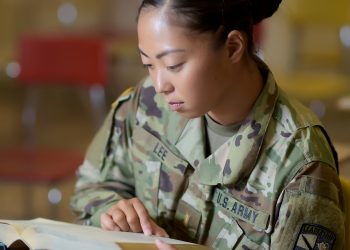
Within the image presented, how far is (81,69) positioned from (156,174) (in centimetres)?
165

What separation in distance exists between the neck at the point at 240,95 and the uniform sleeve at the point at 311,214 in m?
0.16

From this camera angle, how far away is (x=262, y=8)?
1287mm

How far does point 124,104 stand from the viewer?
5.01 feet

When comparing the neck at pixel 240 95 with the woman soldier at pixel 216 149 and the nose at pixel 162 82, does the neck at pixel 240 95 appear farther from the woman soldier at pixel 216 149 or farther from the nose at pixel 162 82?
the nose at pixel 162 82

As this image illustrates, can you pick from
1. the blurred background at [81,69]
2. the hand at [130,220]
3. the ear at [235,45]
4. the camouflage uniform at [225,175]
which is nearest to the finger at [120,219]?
the hand at [130,220]

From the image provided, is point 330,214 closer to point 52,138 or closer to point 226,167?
point 226,167

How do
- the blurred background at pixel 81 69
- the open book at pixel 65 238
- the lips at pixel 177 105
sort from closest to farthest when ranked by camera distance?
1. the open book at pixel 65 238
2. the lips at pixel 177 105
3. the blurred background at pixel 81 69

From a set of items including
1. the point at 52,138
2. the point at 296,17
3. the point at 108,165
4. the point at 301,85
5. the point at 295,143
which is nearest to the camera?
the point at 295,143

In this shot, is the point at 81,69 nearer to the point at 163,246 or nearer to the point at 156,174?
the point at 156,174

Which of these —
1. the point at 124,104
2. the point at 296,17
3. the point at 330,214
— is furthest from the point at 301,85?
the point at 330,214

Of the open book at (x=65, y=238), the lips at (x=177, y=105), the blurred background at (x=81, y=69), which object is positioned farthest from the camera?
the blurred background at (x=81, y=69)

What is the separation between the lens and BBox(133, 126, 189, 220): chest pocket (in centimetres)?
141

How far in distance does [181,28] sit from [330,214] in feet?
1.20

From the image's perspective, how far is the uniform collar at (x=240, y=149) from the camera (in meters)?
1.29
